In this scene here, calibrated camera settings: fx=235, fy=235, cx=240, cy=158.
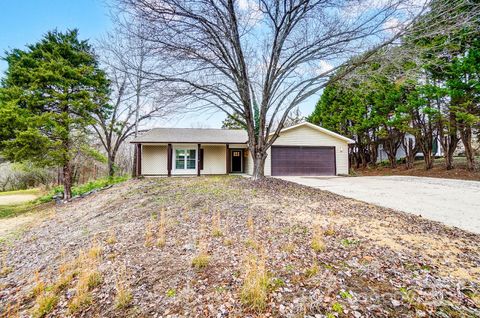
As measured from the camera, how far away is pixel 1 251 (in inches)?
238

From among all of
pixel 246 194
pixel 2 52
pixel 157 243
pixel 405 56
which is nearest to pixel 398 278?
pixel 157 243

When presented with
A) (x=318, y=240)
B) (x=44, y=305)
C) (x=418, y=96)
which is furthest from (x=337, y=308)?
(x=418, y=96)

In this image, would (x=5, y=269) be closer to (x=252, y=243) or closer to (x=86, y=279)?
(x=86, y=279)

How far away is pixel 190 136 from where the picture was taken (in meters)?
17.2

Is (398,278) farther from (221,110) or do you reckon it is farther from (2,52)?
(2,52)

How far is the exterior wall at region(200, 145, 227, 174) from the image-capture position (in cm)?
1728

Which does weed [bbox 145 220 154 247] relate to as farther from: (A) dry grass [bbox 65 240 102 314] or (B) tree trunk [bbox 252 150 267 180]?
(B) tree trunk [bbox 252 150 267 180]

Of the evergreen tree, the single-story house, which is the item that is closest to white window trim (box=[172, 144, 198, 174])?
the single-story house

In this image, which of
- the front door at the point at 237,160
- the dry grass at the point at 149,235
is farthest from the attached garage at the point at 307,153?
the dry grass at the point at 149,235

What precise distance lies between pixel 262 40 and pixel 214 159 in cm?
929

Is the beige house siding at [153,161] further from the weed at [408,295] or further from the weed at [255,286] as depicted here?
the weed at [408,295]

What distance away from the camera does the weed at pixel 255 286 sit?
2.54 metres

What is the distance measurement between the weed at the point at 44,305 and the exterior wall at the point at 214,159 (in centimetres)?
1406

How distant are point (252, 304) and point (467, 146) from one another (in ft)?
54.9
